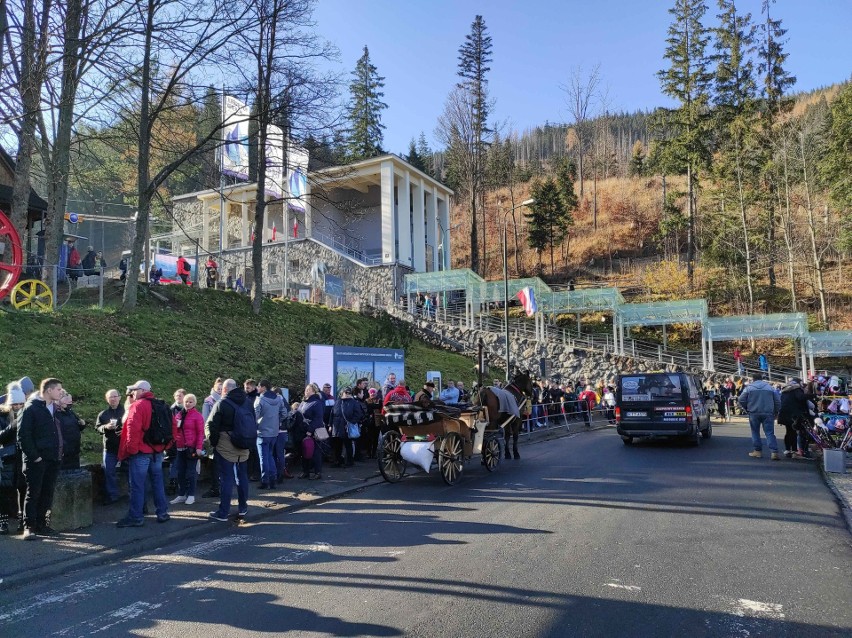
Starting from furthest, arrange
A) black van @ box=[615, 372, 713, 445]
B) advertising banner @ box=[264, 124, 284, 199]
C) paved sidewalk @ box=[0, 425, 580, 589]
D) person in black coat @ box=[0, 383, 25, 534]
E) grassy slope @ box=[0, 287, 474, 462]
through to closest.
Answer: advertising banner @ box=[264, 124, 284, 199] < black van @ box=[615, 372, 713, 445] < grassy slope @ box=[0, 287, 474, 462] < person in black coat @ box=[0, 383, 25, 534] < paved sidewalk @ box=[0, 425, 580, 589]

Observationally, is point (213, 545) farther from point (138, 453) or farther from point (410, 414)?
point (410, 414)

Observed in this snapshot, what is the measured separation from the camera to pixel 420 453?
10.3m

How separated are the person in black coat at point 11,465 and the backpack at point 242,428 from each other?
2537 millimetres

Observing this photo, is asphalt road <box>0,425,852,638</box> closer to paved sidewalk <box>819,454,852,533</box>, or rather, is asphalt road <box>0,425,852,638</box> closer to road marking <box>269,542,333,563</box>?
road marking <box>269,542,333,563</box>

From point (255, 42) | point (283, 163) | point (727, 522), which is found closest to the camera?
point (727, 522)

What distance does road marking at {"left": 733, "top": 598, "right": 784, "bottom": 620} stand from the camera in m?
4.62

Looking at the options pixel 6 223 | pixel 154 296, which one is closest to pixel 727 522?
pixel 6 223

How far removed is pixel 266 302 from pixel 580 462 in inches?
703

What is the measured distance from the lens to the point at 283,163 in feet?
81.6

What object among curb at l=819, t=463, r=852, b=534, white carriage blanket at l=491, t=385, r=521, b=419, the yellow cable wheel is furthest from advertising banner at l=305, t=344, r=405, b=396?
curb at l=819, t=463, r=852, b=534

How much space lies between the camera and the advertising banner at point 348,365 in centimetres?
1385

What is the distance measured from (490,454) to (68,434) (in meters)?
7.58

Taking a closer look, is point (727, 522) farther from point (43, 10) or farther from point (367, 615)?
point (43, 10)

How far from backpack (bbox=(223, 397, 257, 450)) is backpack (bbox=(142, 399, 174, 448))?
2.59ft
